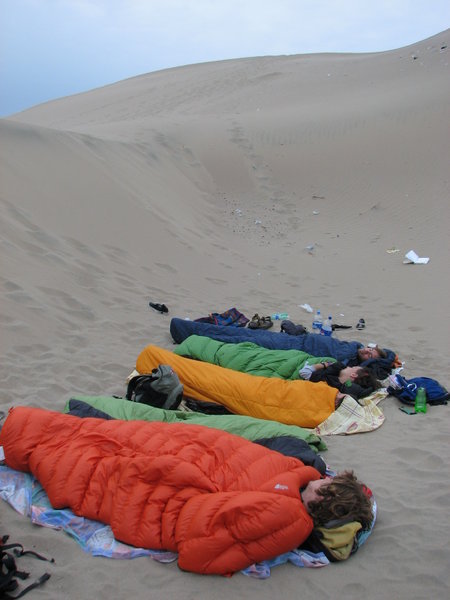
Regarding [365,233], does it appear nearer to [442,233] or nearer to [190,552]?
[442,233]

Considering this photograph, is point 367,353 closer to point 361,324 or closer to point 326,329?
point 326,329

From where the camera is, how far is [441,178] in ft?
44.0

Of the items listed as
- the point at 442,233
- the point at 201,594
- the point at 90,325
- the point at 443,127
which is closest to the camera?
the point at 201,594

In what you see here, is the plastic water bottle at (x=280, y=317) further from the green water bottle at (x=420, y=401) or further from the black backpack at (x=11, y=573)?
the black backpack at (x=11, y=573)

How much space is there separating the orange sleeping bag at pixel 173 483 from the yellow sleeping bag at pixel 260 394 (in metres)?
1.07

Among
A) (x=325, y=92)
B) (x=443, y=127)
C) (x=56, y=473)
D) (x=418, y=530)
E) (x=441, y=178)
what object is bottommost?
(x=418, y=530)

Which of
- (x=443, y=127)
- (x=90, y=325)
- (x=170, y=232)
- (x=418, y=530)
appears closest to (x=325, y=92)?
(x=443, y=127)

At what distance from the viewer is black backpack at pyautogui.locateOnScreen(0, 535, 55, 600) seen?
2.36 metres

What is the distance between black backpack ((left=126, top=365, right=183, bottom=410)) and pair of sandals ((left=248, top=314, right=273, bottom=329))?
243 cm

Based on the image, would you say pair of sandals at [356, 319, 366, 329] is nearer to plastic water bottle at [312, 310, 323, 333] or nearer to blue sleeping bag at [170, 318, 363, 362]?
plastic water bottle at [312, 310, 323, 333]

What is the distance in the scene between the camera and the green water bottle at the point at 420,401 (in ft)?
14.6

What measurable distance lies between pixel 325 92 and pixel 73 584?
21177 millimetres

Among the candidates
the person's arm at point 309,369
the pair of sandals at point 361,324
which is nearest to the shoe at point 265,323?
the pair of sandals at point 361,324

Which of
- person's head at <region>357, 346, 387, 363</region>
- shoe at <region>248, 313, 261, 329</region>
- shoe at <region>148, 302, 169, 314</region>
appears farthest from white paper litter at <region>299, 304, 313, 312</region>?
person's head at <region>357, 346, 387, 363</region>
